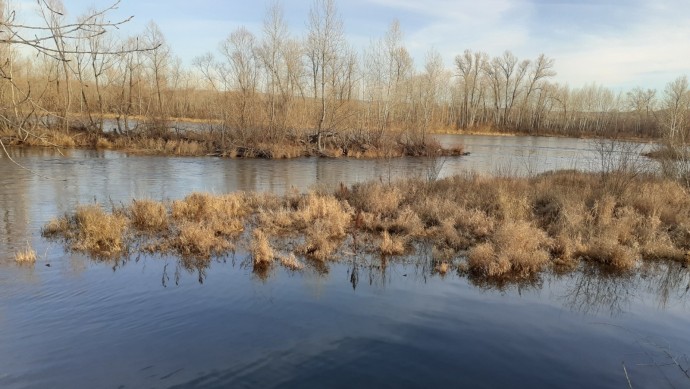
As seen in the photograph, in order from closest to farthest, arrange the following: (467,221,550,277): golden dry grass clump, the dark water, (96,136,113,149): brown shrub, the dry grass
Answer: the dark water < the dry grass < (467,221,550,277): golden dry grass clump < (96,136,113,149): brown shrub

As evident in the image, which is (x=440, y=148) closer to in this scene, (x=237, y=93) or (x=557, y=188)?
(x=237, y=93)

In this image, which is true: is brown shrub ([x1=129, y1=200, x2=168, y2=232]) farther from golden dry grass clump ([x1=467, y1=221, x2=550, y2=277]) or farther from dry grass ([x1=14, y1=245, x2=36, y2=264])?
golden dry grass clump ([x1=467, y1=221, x2=550, y2=277])

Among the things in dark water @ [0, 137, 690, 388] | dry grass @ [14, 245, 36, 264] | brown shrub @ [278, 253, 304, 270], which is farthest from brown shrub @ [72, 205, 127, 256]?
brown shrub @ [278, 253, 304, 270]

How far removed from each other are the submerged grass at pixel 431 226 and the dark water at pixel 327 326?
0.60 meters

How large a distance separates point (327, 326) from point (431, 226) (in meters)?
6.54

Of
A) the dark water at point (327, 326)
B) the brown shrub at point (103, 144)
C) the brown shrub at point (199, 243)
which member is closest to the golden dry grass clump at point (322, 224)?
the dark water at point (327, 326)

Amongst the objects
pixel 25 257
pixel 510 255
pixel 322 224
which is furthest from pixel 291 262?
pixel 25 257

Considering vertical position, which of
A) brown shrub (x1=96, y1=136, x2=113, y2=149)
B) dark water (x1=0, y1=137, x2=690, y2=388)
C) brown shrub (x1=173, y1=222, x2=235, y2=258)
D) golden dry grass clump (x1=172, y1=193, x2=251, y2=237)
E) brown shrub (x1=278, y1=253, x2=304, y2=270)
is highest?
brown shrub (x1=96, y1=136, x2=113, y2=149)

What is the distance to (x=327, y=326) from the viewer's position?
671 centimetres

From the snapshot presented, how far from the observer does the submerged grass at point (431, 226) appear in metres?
9.78

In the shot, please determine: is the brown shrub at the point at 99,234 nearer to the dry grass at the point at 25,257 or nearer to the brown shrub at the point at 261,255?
the dry grass at the point at 25,257

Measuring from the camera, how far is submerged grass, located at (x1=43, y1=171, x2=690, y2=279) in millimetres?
9781

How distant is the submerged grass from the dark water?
1.95 ft

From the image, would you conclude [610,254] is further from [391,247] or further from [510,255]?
[391,247]
